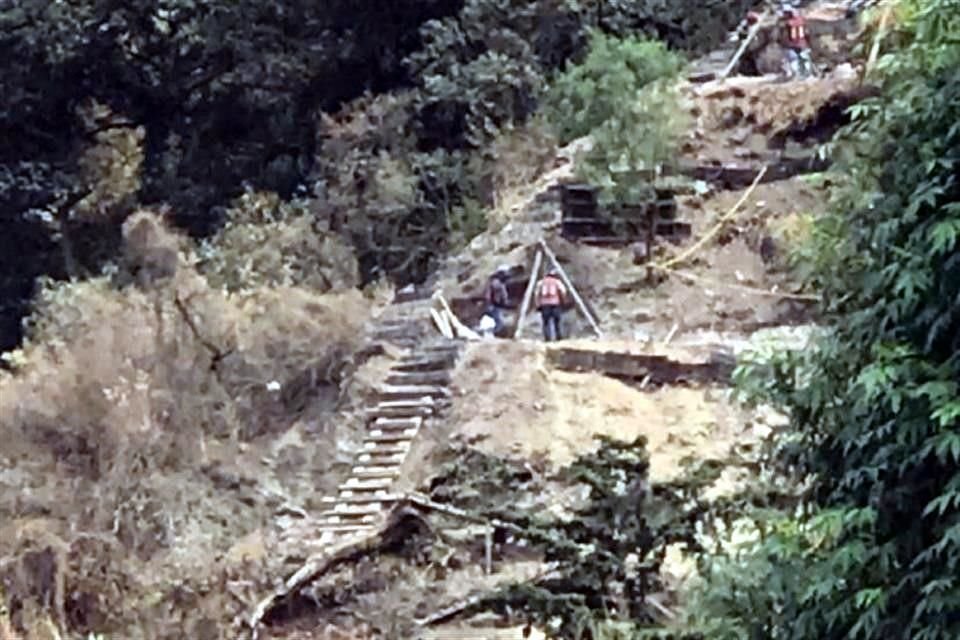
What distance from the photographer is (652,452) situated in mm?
13602

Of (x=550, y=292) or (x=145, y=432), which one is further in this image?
(x=550, y=292)

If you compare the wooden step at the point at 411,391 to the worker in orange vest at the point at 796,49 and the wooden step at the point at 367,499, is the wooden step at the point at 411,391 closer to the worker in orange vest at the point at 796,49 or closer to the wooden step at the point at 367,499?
the wooden step at the point at 367,499

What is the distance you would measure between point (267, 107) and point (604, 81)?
255 inches

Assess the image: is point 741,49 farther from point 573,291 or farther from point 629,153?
point 573,291

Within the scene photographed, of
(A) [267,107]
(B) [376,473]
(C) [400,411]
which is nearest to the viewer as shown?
(B) [376,473]

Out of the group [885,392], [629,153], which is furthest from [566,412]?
[885,392]

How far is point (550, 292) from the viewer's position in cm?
1582

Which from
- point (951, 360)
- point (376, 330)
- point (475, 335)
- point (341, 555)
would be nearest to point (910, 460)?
point (951, 360)

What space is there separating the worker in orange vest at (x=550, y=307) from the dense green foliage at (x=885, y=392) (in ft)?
28.9

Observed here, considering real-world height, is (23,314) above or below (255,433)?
below

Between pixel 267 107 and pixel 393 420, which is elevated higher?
pixel 267 107

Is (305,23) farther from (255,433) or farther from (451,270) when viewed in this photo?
(255,433)

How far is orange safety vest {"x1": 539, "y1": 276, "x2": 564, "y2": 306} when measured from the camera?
15781 mm

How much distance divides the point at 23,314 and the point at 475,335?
9249 millimetres
